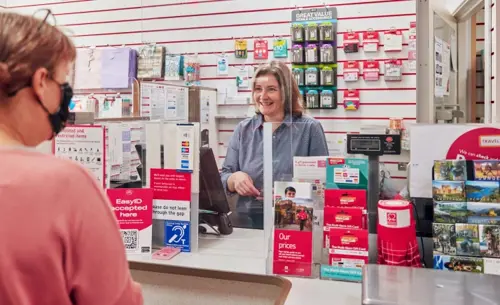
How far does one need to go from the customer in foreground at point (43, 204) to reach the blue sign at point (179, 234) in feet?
3.37

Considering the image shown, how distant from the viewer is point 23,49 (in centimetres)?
93


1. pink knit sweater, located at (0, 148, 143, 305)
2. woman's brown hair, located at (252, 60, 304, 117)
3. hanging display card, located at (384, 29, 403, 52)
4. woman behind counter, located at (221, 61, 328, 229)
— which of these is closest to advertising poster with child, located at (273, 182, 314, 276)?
woman behind counter, located at (221, 61, 328, 229)

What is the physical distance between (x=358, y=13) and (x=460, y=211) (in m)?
3.97

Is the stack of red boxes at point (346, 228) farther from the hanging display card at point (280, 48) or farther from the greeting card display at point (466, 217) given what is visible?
the hanging display card at point (280, 48)

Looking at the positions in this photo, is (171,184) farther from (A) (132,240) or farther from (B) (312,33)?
(B) (312,33)

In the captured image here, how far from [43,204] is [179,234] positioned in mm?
1255

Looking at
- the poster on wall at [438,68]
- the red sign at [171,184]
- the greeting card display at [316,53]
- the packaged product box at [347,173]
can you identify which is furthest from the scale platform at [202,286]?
the greeting card display at [316,53]

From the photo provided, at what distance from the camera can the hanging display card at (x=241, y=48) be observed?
549cm

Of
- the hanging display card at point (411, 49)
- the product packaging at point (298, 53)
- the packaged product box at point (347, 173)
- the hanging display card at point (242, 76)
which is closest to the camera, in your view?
the packaged product box at point (347, 173)

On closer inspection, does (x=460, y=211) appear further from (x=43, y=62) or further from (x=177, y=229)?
(x=43, y=62)

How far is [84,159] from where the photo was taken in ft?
7.04

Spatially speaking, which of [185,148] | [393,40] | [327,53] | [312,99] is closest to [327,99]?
[312,99]

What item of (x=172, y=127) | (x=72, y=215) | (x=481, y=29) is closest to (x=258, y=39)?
(x=481, y=29)

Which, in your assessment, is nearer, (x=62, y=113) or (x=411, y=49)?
(x=62, y=113)
